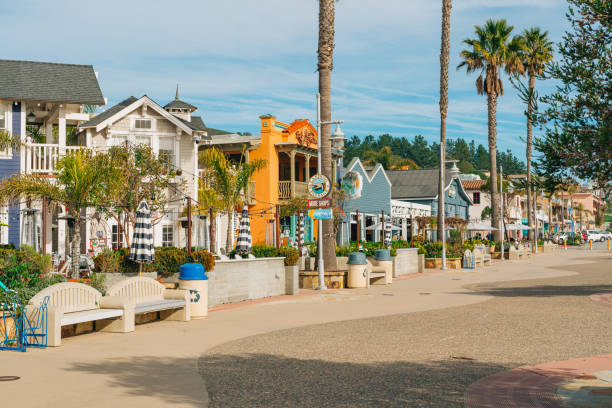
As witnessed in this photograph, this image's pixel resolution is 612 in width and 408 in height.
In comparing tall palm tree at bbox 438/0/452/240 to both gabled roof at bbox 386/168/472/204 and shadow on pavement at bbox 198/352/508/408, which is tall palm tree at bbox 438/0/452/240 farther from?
shadow on pavement at bbox 198/352/508/408

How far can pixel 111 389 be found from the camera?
7543 mm

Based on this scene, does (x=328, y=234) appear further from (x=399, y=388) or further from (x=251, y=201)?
(x=399, y=388)

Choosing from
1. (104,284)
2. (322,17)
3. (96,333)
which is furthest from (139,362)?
(322,17)

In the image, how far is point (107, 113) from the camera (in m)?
29.9

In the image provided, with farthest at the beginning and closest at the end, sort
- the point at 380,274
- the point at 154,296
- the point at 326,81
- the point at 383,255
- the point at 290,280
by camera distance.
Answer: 1. the point at 383,255
2. the point at 380,274
3. the point at 326,81
4. the point at 290,280
5. the point at 154,296

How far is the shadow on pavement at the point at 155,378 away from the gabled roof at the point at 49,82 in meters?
17.4

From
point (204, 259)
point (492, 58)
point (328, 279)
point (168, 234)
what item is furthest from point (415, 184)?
point (204, 259)

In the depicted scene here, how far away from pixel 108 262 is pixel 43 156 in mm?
12521

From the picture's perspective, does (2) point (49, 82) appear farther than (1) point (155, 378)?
Yes

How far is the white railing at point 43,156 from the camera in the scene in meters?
24.6

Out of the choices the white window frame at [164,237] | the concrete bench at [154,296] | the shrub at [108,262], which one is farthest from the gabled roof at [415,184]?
the concrete bench at [154,296]

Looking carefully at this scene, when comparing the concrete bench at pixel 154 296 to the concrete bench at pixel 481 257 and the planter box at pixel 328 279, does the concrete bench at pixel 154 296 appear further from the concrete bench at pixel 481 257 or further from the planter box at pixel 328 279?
the concrete bench at pixel 481 257

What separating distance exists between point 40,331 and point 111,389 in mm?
3520

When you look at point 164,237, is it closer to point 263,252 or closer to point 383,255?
point 263,252
